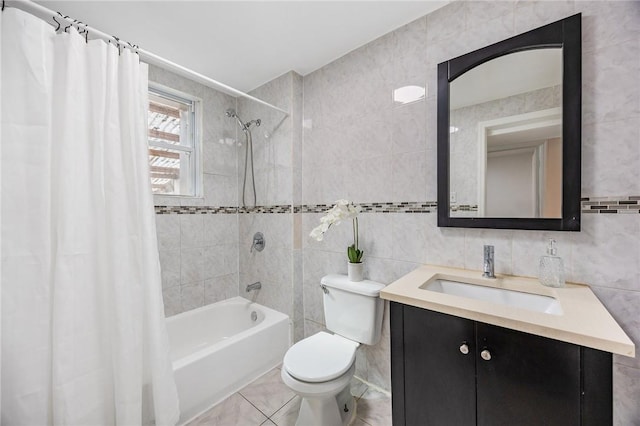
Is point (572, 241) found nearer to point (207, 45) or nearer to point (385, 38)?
point (385, 38)

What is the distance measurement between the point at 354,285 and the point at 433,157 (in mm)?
877

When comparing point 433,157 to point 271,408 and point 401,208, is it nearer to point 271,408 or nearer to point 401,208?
point 401,208

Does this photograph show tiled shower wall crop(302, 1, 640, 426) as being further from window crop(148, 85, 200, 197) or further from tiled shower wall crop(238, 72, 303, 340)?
window crop(148, 85, 200, 197)

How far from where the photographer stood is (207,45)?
1771 mm

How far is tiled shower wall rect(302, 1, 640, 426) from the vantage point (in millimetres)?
1027

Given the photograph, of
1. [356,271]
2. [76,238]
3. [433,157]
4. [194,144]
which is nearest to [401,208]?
[433,157]

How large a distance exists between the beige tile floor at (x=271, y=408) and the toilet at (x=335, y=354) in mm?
103

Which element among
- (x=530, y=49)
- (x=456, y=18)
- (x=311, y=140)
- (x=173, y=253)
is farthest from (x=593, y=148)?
(x=173, y=253)

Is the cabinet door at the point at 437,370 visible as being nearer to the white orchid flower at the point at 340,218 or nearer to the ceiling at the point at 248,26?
the white orchid flower at the point at 340,218

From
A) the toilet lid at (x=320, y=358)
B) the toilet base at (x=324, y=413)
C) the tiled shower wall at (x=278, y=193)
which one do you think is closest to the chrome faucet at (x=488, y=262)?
the toilet lid at (x=320, y=358)

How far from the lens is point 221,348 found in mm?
1663

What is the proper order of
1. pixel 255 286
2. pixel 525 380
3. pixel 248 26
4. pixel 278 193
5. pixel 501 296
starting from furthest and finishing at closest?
pixel 255 286 → pixel 278 193 → pixel 248 26 → pixel 501 296 → pixel 525 380

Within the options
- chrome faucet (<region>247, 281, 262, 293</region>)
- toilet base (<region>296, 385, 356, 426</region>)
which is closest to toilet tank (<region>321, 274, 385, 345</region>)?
toilet base (<region>296, 385, 356, 426</region>)

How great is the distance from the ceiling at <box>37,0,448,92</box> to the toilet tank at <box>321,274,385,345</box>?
5.16 ft
